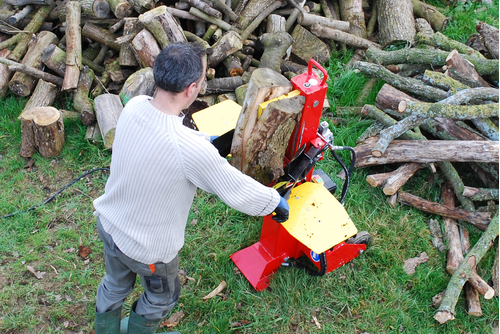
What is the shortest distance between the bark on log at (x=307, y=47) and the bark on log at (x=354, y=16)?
76 cm

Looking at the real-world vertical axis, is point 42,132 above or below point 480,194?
below

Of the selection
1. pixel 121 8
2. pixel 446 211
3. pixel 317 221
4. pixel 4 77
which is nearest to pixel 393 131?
pixel 446 211

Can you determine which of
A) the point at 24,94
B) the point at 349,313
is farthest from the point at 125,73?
the point at 349,313

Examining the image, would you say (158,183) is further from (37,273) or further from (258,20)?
(258,20)

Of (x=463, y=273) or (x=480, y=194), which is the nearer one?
(x=463, y=273)

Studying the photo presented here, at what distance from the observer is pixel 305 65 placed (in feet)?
18.8

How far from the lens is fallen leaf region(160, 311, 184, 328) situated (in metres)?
3.41

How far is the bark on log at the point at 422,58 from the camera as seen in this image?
4758 millimetres

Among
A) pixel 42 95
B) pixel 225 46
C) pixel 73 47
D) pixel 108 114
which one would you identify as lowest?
pixel 42 95

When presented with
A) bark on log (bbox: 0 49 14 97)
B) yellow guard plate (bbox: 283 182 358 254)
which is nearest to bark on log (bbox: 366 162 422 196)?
yellow guard plate (bbox: 283 182 358 254)

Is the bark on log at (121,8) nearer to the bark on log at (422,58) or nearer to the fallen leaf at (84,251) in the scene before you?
the fallen leaf at (84,251)

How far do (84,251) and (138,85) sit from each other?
202 cm

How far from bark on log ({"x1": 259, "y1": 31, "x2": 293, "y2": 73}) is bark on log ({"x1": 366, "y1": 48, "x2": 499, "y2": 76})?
1.17m

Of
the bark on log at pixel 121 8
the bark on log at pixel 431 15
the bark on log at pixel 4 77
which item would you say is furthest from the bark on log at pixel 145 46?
the bark on log at pixel 431 15
